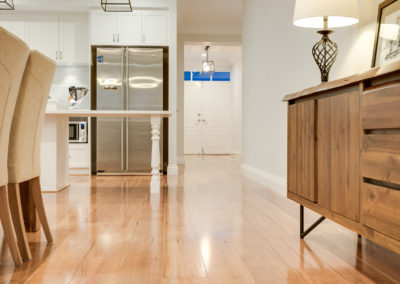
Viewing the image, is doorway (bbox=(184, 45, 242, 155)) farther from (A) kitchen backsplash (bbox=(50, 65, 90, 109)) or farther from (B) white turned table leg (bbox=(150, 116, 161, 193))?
(B) white turned table leg (bbox=(150, 116, 161, 193))

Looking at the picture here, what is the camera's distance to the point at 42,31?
5777mm

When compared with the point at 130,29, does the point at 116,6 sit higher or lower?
lower

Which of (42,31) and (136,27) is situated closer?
(136,27)

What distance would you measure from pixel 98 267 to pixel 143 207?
53.5 inches

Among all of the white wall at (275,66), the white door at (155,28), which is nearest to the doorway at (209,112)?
the white wall at (275,66)

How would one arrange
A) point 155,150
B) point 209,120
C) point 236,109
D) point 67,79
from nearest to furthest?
1. point 155,150
2. point 67,79
3. point 236,109
4. point 209,120

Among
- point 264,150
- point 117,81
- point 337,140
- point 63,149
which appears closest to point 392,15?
point 337,140

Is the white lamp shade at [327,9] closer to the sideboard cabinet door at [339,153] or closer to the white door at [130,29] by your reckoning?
the sideboard cabinet door at [339,153]

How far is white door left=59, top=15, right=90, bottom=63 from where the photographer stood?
19.0 feet

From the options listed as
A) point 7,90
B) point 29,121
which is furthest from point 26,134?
point 7,90

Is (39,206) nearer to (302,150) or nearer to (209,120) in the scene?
(302,150)

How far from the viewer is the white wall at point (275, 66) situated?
2.39 m

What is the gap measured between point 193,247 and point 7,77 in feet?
3.80

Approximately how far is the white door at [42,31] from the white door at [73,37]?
4.6 inches
